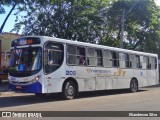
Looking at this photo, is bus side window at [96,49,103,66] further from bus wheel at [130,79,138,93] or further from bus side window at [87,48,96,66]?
bus wheel at [130,79,138,93]

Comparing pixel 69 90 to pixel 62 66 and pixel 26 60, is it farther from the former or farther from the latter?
pixel 26 60

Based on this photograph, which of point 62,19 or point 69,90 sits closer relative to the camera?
point 69,90

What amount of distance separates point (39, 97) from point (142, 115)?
7.70 metres

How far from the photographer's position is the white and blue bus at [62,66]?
14.5 metres

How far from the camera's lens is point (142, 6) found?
118ft

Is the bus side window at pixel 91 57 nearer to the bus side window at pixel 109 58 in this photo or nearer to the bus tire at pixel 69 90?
the bus side window at pixel 109 58

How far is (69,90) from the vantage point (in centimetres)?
1591

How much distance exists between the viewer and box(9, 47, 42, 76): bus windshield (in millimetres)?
14547

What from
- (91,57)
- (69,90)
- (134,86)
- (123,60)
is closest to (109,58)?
(123,60)

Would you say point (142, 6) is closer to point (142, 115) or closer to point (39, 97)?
point (39, 97)

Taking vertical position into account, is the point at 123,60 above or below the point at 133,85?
above

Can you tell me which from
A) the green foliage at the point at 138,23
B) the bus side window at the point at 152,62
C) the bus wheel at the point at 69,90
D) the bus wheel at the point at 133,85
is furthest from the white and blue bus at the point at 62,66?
the green foliage at the point at 138,23

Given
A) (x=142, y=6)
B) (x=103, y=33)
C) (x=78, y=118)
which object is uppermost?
(x=142, y=6)

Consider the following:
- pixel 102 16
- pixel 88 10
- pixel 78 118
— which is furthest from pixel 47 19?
pixel 78 118
